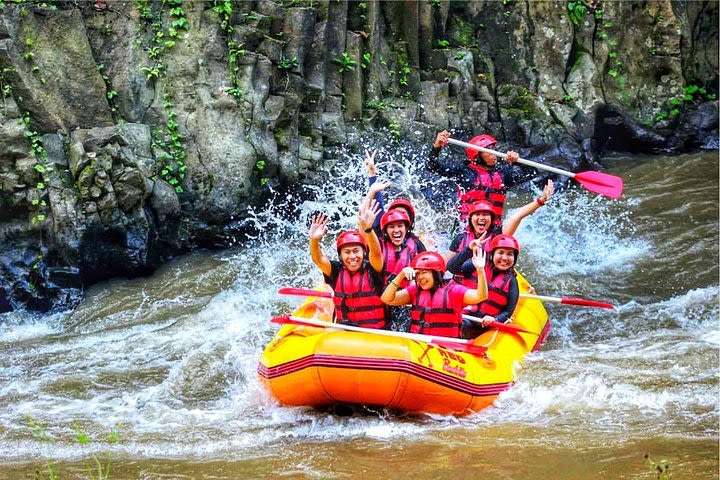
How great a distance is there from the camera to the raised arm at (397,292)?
5.93m

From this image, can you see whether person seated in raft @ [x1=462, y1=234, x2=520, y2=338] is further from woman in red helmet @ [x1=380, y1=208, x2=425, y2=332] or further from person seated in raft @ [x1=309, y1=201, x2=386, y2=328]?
person seated in raft @ [x1=309, y1=201, x2=386, y2=328]

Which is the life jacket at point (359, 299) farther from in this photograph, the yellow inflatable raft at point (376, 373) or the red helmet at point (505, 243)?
the red helmet at point (505, 243)

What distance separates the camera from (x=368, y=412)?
5863 millimetres

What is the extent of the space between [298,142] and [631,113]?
6316mm

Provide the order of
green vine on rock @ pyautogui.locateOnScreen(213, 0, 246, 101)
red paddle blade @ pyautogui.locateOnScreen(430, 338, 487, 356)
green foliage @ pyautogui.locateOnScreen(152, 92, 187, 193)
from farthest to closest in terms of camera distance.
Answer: green vine on rock @ pyautogui.locateOnScreen(213, 0, 246, 101) < green foliage @ pyautogui.locateOnScreen(152, 92, 187, 193) < red paddle blade @ pyautogui.locateOnScreen(430, 338, 487, 356)

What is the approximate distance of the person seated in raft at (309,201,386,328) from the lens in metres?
6.06

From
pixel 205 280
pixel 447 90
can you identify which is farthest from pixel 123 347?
pixel 447 90

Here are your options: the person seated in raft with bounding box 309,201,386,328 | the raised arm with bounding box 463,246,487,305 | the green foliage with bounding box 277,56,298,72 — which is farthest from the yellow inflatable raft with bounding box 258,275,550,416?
the green foliage with bounding box 277,56,298,72

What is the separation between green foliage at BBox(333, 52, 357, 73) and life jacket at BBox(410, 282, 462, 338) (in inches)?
239

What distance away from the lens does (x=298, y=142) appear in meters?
10.9

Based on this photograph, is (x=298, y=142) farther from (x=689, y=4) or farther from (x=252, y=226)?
→ (x=689, y=4)

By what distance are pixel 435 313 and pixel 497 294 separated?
3.12 feet

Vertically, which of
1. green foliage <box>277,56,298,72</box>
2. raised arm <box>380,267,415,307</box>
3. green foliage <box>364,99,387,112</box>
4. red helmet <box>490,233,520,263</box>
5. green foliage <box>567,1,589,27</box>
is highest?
green foliage <box>567,1,589,27</box>

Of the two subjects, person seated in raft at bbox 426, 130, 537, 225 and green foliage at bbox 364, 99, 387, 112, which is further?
green foliage at bbox 364, 99, 387, 112
